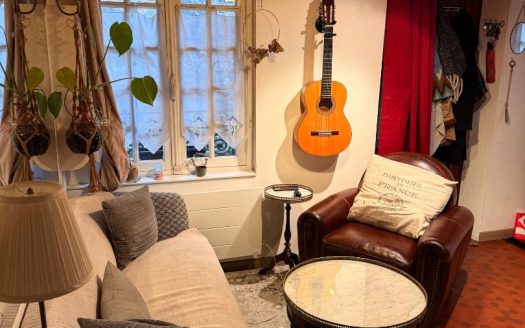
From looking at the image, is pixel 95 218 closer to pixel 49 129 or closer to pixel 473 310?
pixel 49 129

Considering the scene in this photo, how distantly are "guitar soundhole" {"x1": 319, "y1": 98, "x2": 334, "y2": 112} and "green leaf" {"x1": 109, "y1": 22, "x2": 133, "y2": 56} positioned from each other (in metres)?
1.30

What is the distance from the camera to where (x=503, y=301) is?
8.25 feet

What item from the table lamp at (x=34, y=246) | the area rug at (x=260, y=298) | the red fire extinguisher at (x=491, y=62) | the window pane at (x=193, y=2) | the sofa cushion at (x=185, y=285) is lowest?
the area rug at (x=260, y=298)

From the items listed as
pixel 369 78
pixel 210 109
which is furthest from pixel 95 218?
pixel 369 78

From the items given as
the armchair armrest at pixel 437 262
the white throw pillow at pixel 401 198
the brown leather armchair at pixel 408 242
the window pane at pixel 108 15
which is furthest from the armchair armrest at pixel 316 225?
the window pane at pixel 108 15

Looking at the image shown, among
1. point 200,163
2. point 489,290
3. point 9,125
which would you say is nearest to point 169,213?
point 200,163

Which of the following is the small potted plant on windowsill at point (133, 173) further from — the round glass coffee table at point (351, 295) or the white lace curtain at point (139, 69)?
the round glass coffee table at point (351, 295)

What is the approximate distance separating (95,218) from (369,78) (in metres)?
2.10

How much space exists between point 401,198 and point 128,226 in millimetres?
1620

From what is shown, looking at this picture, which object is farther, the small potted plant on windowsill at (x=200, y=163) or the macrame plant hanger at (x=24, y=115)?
the small potted plant on windowsill at (x=200, y=163)

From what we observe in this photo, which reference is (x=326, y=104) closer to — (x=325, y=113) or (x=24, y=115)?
(x=325, y=113)

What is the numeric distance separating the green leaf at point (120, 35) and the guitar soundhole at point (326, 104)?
1298 millimetres

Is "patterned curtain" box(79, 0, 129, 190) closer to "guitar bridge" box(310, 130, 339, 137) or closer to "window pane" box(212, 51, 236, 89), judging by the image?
"window pane" box(212, 51, 236, 89)

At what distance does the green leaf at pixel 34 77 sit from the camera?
6.80 feet
